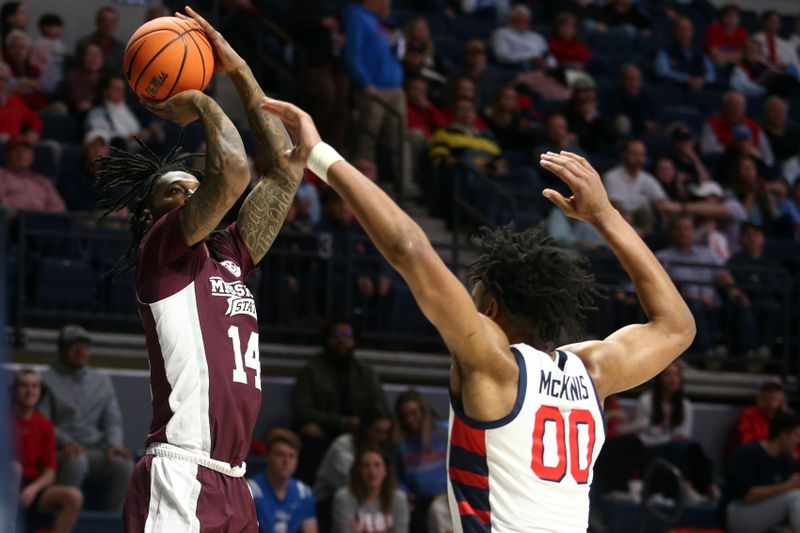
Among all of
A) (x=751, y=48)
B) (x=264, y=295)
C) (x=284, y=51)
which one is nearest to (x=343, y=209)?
Result: (x=264, y=295)

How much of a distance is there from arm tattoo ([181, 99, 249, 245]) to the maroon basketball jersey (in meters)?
0.07

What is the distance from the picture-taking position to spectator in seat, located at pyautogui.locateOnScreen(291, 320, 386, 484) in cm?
1016

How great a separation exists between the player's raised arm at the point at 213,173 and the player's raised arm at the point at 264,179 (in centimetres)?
33

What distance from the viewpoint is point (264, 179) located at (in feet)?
Answer: 17.2

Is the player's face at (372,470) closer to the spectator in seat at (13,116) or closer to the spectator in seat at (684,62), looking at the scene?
the spectator in seat at (13,116)

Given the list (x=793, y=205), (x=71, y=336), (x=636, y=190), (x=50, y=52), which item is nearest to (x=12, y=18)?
(x=50, y=52)

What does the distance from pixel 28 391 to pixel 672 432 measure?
16.7ft

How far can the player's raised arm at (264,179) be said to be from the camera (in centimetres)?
511

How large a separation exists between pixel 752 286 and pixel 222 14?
228 inches

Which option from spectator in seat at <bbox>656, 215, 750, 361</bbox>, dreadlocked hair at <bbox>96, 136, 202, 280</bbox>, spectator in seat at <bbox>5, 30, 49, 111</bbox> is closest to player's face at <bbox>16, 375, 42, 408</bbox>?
spectator in seat at <bbox>5, 30, 49, 111</bbox>

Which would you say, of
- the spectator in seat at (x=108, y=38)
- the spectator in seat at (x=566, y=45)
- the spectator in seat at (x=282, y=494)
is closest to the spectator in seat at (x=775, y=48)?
the spectator in seat at (x=566, y=45)

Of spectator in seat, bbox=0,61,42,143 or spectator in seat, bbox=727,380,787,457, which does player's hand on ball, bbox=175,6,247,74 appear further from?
spectator in seat, bbox=727,380,787,457

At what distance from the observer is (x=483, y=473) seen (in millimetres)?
3625

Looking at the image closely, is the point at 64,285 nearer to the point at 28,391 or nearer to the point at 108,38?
the point at 28,391
